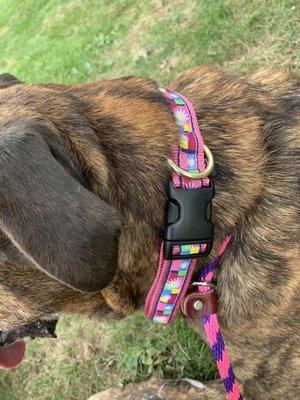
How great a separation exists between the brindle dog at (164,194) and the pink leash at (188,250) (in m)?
0.08

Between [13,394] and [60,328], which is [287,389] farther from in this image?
[13,394]

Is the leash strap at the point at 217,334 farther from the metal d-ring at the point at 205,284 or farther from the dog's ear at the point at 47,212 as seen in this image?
the dog's ear at the point at 47,212

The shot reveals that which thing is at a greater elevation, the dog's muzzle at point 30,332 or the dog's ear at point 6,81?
the dog's ear at point 6,81

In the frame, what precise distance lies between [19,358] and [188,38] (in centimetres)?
439

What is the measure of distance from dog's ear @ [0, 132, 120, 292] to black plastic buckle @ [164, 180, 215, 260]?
39 cm

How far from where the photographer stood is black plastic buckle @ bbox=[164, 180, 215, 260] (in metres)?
2.36

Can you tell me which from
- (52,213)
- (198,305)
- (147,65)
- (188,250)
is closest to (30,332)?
(198,305)

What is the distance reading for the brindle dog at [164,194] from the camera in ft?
8.07

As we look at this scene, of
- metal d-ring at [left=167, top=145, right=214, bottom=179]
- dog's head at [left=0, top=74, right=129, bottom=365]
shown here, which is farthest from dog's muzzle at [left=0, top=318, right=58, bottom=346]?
metal d-ring at [left=167, top=145, right=214, bottom=179]

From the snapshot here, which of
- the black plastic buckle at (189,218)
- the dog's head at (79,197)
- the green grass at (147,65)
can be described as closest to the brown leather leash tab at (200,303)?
the dog's head at (79,197)

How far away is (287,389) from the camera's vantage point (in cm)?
290

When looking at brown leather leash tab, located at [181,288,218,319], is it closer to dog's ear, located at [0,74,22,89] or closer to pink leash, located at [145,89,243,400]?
pink leash, located at [145,89,243,400]

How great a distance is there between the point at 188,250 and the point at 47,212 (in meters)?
0.70

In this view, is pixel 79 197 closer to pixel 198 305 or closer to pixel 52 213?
pixel 52 213
